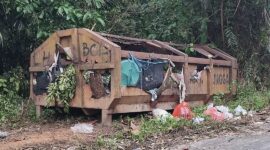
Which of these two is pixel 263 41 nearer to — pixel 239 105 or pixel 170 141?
pixel 239 105

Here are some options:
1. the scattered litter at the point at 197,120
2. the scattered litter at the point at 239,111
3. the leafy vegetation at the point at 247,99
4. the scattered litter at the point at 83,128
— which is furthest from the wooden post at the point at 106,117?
the leafy vegetation at the point at 247,99

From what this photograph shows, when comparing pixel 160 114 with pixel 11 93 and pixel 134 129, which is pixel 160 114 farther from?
pixel 11 93

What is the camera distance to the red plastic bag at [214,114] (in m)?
7.72

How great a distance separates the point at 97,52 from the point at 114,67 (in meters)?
0.50

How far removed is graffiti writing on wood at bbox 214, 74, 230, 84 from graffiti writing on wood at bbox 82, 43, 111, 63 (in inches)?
126

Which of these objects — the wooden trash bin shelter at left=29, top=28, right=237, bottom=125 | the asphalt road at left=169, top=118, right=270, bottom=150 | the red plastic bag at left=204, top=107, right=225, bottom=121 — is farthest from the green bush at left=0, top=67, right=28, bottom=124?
the asphalt road at left=169, top=118, right=270, bottom=150

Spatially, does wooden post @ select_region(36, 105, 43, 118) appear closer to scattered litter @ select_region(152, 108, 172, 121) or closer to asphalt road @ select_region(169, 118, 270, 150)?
scattered litter @ select_region(152, 108, 172, 121)

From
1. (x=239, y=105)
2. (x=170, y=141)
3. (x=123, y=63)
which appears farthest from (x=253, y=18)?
(x=170, y=141)

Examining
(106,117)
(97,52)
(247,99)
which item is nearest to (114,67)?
(97,52)

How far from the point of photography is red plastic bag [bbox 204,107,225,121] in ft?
25.3

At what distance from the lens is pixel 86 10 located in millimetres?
9750

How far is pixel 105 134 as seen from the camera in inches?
262

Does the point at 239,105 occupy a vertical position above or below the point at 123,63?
below

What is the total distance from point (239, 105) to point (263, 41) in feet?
10.0
